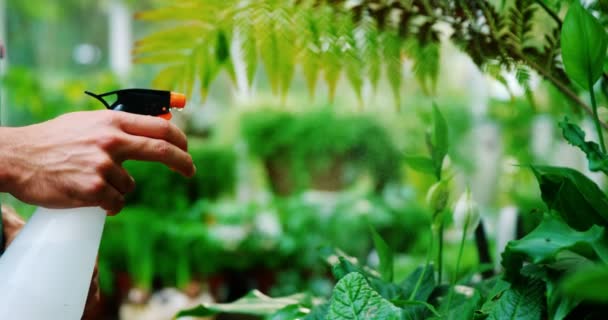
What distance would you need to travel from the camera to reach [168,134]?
356mm

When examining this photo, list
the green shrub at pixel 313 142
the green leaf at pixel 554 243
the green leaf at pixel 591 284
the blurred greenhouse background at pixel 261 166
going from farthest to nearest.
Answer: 1. the green shrub at pixel 313 142
2. the blurred greenhouse background at pixel 261 166
3. the green leaf at pixel 554 243
4. the green leaf at pixel 591 284

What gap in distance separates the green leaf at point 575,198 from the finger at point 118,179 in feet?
0.75

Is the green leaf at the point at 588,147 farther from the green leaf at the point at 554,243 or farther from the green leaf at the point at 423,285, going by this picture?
the green leaf at the point at 423,285

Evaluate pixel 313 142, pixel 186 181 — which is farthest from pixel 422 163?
pixel 313 142

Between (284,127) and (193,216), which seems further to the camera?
(284,127)

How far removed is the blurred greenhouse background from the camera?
1.87 metres

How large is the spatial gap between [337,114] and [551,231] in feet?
7.38

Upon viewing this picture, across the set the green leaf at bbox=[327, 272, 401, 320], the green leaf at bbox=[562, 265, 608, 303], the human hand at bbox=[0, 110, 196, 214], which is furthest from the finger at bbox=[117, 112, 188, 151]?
the green leaf at bbox=[562, 265, 608, 303]

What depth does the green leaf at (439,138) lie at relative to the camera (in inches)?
17.5

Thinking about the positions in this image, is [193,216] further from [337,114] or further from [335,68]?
[335,68]

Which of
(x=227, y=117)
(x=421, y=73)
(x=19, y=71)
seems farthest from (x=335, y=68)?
(x=227, y=117)

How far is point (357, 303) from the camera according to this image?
31 centimetres

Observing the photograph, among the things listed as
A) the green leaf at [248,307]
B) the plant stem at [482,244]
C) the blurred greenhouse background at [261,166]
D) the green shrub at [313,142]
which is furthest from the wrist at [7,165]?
the green shrub at [313,142]

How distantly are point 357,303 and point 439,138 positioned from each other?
18 centimetres
